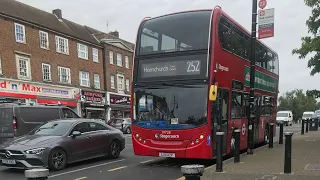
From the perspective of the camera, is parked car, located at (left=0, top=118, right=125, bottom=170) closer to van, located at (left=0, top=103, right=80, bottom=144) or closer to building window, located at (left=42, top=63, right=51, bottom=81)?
van, located at (left=0, top=103, right=80, bottom=144)

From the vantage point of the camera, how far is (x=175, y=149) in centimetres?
902

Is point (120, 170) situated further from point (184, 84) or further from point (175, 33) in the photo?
point (175, 33)

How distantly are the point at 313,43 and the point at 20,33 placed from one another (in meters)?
22.1

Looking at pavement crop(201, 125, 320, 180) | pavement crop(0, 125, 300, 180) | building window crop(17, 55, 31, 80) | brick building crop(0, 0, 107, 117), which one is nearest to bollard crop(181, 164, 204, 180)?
pavement crop(201, 125, 320, 180)

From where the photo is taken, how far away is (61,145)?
936cm

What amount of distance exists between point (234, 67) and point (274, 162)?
312cm

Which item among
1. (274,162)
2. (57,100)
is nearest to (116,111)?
(57,100)

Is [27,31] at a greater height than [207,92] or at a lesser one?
greater

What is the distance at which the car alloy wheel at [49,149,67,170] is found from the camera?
29.8ft

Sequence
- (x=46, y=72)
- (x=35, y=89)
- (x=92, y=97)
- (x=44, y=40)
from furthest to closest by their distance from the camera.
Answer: (x=92, y=97) < (x=46, y=72) < (x=44, y=40) < (x=35, y=89)

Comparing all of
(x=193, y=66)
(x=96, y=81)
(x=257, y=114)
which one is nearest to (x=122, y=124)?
(x=96, y=81)

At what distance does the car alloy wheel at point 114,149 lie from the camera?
11.5m

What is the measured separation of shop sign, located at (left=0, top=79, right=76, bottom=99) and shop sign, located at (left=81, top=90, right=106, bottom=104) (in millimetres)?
1436

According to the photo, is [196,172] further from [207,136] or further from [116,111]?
[116,111]
